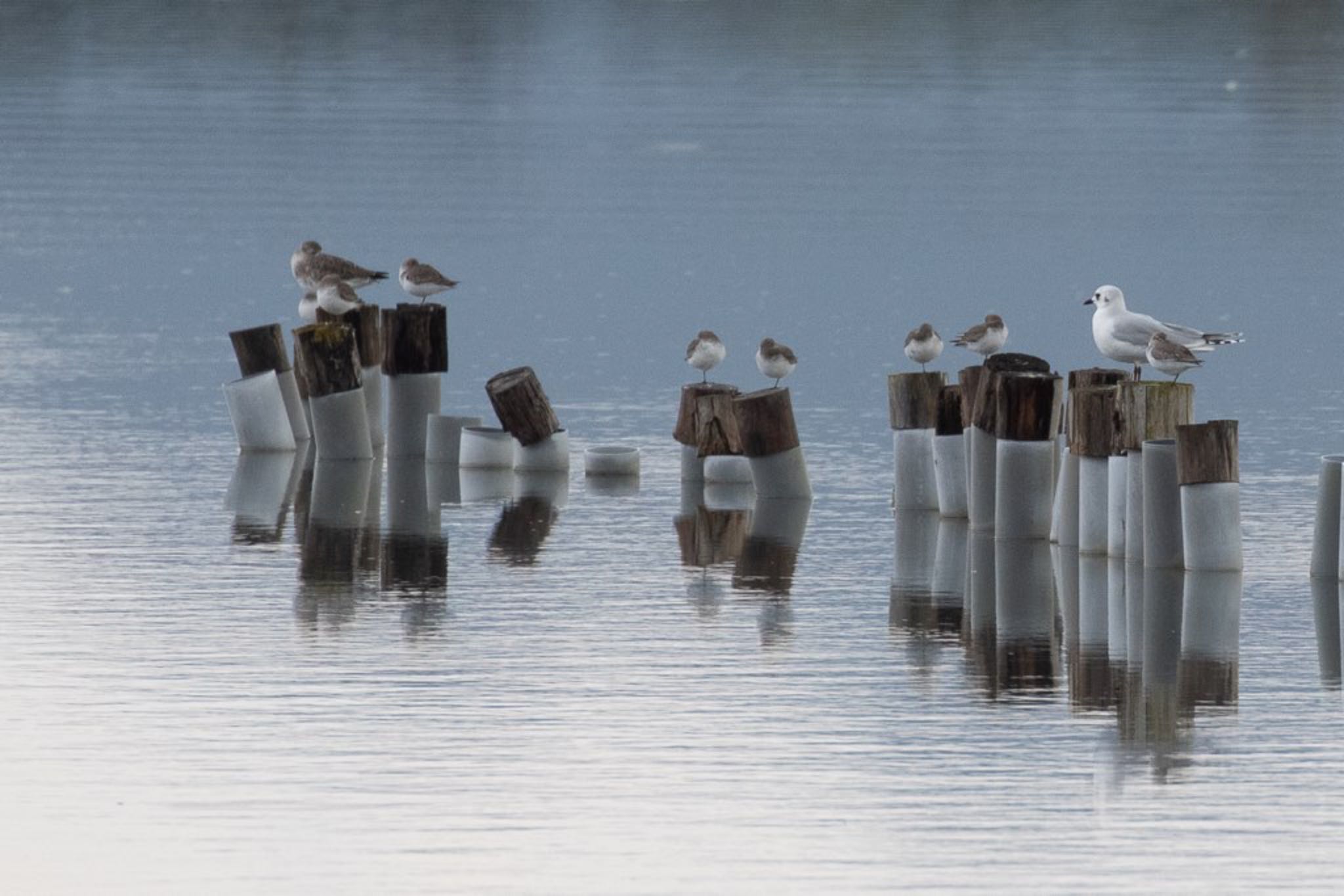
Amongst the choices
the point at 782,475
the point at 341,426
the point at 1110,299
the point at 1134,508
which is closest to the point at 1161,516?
the point at 1134,508

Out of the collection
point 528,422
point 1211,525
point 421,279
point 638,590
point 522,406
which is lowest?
point 638,590

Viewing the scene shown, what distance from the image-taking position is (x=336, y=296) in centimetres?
2355

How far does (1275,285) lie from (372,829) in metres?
28.5

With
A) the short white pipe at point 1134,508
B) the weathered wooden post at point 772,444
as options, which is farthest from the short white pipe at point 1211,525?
the weathered wooden post at point 772,444

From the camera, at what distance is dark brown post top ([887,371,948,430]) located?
20031mm

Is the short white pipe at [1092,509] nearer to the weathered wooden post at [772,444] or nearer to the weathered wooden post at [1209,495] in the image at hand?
the weathered wooden post at [1209,495]

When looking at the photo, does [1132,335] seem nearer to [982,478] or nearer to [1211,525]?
[982,478]

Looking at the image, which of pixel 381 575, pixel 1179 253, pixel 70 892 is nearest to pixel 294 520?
pixel 381 575

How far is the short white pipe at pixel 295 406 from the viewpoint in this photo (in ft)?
80.6

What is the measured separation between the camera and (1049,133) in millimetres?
62312

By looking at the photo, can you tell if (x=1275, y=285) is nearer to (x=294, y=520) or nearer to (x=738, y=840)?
(x=294, y=520)

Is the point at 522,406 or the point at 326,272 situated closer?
the point at 522,406

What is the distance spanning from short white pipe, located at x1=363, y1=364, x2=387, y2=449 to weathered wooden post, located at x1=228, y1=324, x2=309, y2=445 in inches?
23.3

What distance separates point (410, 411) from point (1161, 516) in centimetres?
813
